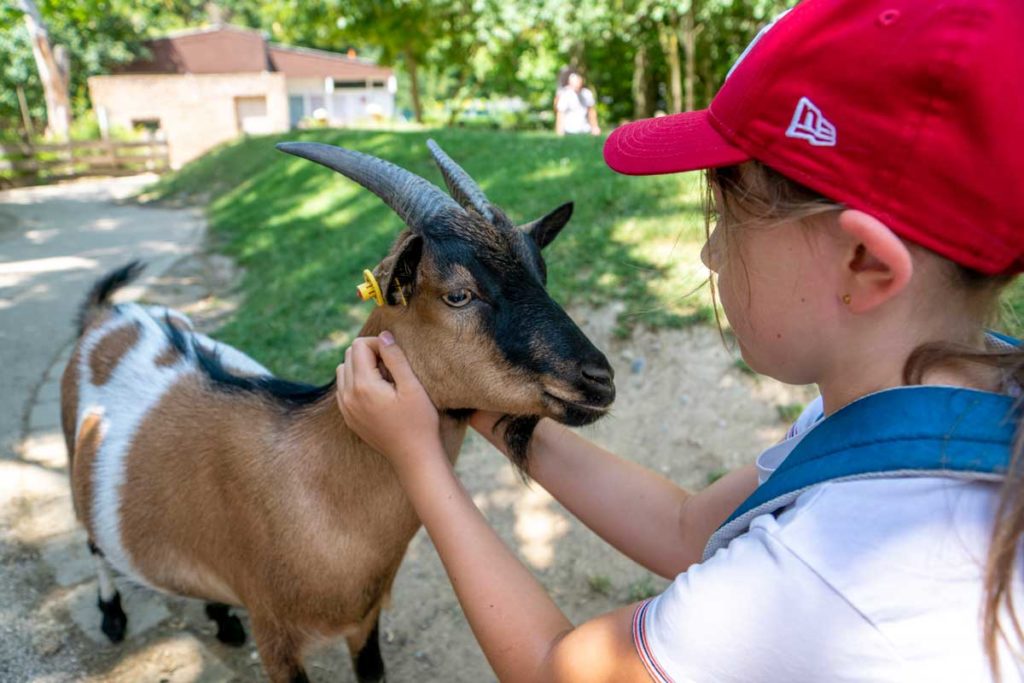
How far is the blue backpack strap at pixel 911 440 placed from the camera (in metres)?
0.88

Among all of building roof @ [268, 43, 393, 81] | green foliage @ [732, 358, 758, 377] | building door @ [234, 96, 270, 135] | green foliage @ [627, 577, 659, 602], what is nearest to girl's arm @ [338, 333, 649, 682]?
green foliage @ [627, 577, 659, 602]

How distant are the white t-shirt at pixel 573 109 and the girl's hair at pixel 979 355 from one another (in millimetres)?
12047

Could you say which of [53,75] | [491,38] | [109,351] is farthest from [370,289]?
[53,75]

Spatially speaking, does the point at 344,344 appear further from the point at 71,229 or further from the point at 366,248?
the point at 71,229

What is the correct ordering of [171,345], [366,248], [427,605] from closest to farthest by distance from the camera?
[171,345]
[427,605]
[366,248]

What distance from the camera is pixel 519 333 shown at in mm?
1750

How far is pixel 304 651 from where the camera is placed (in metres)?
2.23

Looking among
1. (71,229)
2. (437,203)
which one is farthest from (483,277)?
(71,229)

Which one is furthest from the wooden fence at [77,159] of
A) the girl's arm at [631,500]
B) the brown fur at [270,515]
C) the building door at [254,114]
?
the girl's arm at [631,500]

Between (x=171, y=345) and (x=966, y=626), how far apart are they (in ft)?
8.79

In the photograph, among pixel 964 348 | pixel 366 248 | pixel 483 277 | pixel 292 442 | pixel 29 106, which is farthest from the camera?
pixel 29 106

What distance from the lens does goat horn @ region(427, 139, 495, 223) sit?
1.91 m

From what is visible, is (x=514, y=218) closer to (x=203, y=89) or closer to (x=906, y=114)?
(x=906, y=114)

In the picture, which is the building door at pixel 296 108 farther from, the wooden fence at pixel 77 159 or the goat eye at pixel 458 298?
the goat eye at pixel 458 298
